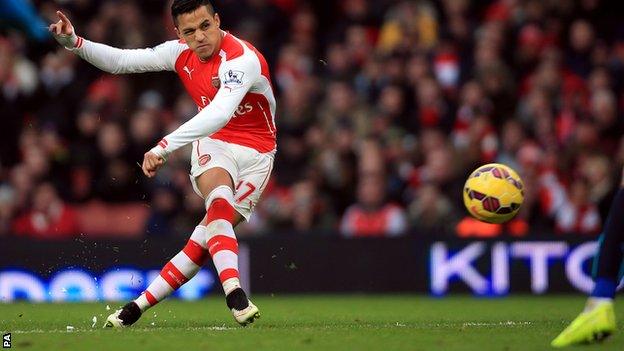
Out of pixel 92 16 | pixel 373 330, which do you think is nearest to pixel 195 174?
pixel 373 330

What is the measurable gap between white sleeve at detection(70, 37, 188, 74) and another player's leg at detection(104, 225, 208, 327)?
1.26 m

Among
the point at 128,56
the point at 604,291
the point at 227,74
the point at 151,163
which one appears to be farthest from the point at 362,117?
the point at 604,291

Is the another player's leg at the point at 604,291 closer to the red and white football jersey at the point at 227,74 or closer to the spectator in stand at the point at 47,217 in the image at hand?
the red and white football jersey at the point at 227,74

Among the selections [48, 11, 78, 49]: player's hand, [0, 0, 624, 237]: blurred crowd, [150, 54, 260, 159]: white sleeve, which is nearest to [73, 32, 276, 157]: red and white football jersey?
[150, 54, 260, 159]: white sleeve

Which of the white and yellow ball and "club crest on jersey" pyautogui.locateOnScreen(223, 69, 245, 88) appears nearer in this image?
"club crest on jersey" pyautogui.locateOnScreen(223, 69, 245, 88)

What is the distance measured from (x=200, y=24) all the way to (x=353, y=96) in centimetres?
764

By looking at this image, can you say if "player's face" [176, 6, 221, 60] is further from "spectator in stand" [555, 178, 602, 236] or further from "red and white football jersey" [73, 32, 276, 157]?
"spectator in stand" [555, 178, 602, 236]

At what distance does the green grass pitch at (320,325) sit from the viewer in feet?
26.2

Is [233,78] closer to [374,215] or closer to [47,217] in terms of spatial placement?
[374,215]

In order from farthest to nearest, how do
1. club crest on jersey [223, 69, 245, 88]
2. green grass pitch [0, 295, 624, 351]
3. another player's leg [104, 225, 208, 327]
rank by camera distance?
another player's leg [104, 225, 208, 327]
club crest on jersey [223, 69, 245, 88]
green grass pitch [0, 295, 624, 351]

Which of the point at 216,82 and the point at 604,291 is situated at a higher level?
the point at 216,82

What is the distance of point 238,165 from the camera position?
9492 millimetres

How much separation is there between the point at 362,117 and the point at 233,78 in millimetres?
7334

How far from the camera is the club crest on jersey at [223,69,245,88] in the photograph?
9031mm
